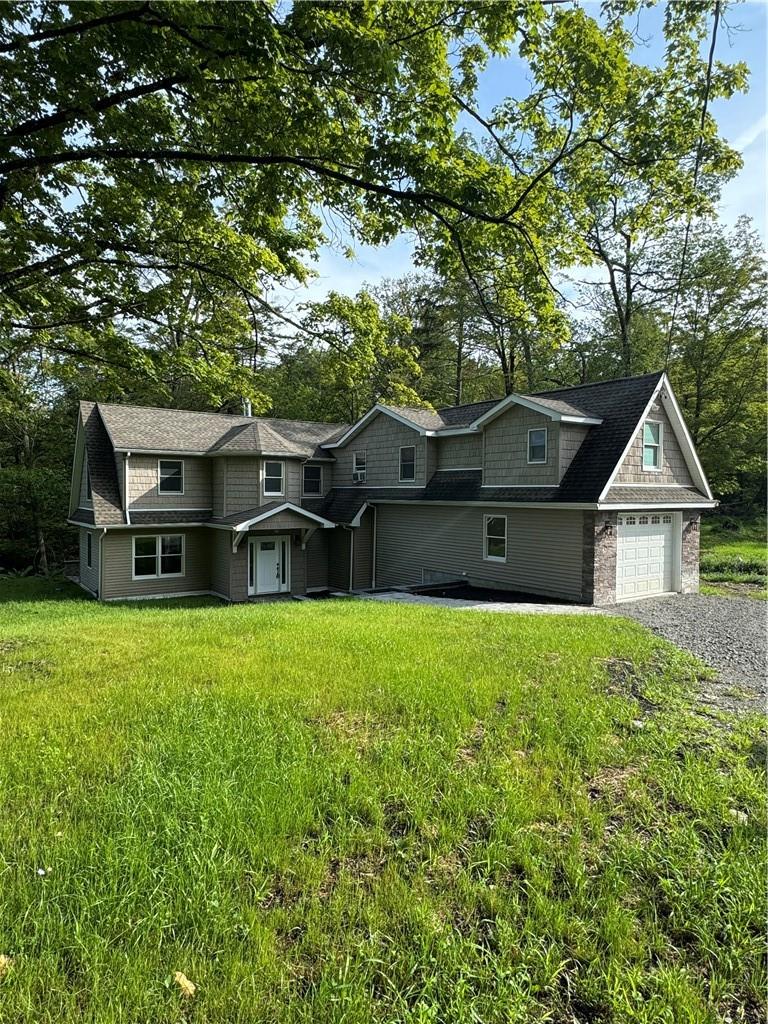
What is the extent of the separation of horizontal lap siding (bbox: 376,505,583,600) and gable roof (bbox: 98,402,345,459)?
488 centimetres

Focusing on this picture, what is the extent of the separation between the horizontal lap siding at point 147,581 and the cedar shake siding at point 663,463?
14388mm

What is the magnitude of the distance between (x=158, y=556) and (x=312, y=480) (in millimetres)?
7102

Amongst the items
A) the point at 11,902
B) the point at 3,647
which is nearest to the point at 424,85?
the point at 11,902

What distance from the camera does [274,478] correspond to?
20.4 metres

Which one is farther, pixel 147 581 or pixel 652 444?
pixel 147 581

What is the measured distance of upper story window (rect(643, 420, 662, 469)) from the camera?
15922mm

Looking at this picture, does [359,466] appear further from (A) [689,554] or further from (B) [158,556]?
(A) [689,554]

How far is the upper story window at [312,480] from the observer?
2303cm

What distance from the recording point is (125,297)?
32.2 feet

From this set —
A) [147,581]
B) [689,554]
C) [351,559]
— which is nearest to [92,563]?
[147,581]

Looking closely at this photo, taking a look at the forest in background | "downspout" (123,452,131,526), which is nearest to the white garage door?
the forest in background

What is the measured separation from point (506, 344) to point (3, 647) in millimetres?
27472

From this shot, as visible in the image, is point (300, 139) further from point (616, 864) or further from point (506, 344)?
point (506, 344)

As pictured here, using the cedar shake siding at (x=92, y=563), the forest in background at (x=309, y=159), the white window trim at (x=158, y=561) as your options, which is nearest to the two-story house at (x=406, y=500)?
the white window trim at (x=158, y=561)
